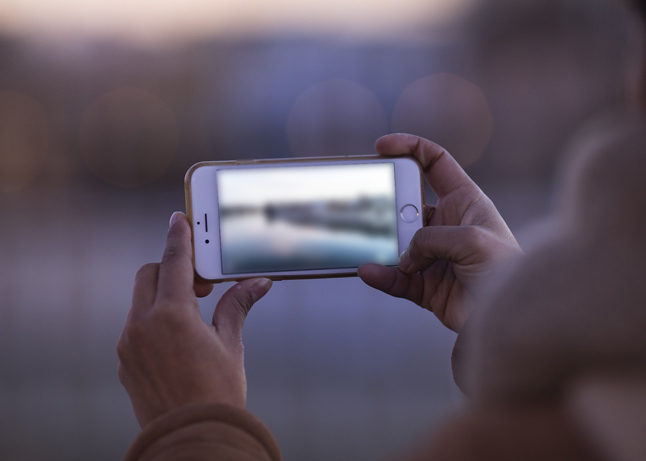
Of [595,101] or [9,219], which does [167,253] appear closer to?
[9,219]

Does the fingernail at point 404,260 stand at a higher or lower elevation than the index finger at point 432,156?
lower

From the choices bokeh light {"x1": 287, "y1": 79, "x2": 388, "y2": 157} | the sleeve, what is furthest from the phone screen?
bokeh light {"x1": 287, "y1": 79, "x2": 388, "y2": 157}

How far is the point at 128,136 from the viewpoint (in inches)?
206

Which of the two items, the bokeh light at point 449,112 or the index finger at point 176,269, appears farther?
the bokeh light at point 449,112

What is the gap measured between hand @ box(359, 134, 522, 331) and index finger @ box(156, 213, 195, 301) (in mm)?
317

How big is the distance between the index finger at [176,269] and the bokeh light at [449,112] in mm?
3726

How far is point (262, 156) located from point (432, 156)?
405 cm

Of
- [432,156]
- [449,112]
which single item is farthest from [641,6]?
[449,112]

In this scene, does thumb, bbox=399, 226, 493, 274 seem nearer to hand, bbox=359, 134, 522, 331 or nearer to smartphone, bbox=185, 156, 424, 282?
hand, bbox=359, 134, 522, 331

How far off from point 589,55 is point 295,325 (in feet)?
13.7

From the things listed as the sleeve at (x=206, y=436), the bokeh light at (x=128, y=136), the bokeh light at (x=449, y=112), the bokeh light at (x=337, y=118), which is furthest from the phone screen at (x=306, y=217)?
the bokeh light at (x=128, y=136)

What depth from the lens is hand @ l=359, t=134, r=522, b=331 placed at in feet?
2.47

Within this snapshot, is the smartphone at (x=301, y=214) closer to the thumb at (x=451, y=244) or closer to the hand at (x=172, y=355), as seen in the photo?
the thumb at (x=451, y=244)

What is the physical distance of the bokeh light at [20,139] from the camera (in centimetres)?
490
